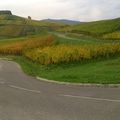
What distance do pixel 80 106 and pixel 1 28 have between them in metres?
103

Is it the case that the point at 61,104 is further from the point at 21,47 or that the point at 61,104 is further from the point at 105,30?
the point at 105,30

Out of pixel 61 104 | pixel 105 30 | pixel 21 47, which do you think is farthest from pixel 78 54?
pixel 105 30

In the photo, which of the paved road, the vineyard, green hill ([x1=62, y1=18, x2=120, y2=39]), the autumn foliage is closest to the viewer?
the paved road

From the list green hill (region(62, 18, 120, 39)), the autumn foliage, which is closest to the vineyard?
the autumn foliage

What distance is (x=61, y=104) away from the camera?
1493cm

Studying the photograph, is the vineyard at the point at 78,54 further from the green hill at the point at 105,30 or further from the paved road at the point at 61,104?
the green hill at the point at 105,30

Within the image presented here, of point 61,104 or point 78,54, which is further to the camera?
point 78,54

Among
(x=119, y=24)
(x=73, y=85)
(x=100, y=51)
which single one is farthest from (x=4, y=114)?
(x=119, y=24)

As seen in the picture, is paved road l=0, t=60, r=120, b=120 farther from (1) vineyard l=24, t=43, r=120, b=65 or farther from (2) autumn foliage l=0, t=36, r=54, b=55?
(2) autumn foliage l=0, t=36, r=54, b=55

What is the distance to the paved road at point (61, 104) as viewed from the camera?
504 inches

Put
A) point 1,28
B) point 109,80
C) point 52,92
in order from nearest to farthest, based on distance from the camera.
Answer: point 52,92 < point 109,80 < point 1,28

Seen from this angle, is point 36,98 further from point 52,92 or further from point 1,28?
point 1,28

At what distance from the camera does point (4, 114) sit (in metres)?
13.8

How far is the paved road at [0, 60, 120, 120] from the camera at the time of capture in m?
12.8
